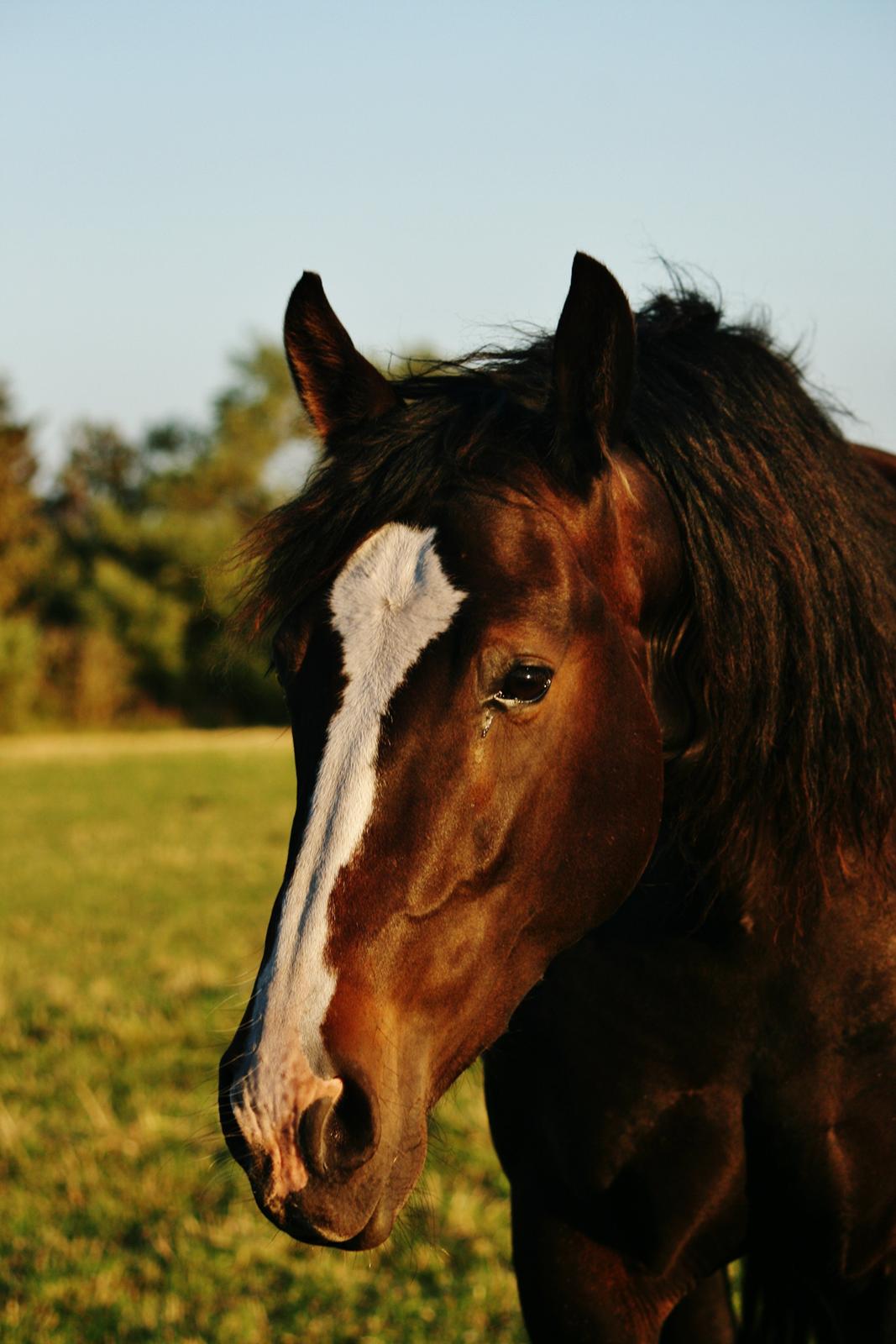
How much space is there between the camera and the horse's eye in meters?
1.87

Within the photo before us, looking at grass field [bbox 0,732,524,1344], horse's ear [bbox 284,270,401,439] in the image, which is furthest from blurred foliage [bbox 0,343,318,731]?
horse's ear [bbox 284,270,401,439]

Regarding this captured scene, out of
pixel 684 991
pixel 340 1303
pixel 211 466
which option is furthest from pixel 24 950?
pixel 211 466

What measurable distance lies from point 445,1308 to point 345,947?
2582 millimetres

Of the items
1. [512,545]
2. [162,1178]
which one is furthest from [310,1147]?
[162,1178]

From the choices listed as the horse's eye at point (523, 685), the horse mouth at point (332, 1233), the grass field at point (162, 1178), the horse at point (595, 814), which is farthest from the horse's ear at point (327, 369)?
the horse mouth at point (332, 1233)

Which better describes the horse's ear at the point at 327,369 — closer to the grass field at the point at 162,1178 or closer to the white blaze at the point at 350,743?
the white blaze at the point at 350,743

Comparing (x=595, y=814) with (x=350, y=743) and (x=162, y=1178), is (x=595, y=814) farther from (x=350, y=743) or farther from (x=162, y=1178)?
(x=162, y=1178)

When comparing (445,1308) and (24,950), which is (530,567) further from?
(24,950)

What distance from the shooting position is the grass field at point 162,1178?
380cm

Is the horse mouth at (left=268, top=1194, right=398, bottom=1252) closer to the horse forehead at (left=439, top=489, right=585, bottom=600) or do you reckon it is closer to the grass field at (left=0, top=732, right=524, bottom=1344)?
the grass field at (left=0, top=732, right=524, bottom=1344)

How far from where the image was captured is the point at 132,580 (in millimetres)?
38500

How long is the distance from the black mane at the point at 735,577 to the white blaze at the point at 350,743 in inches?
4.1

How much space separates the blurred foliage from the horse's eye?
27.6 meters

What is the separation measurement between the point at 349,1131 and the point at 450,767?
1.65 ft
